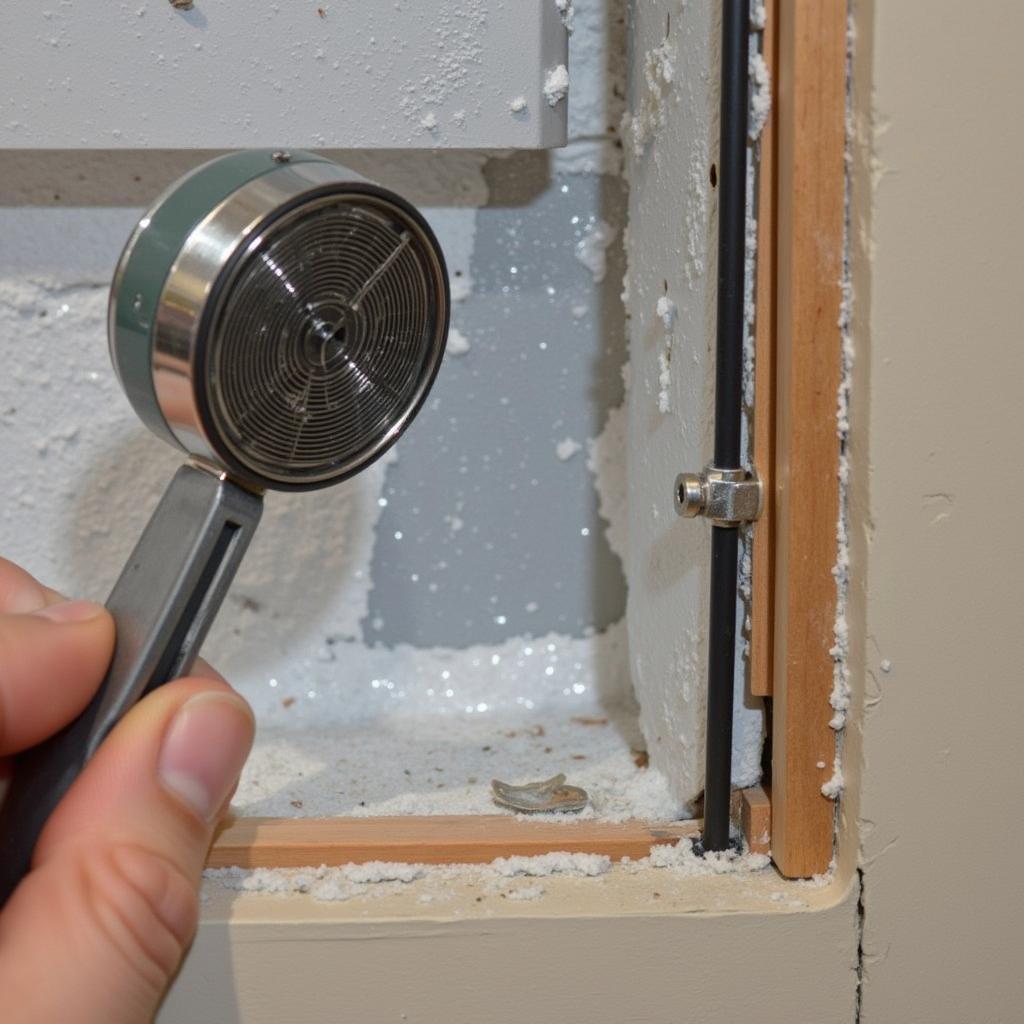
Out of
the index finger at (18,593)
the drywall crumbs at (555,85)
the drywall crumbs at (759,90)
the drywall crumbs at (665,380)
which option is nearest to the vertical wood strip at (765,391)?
the drywall crumbs at (759,90)

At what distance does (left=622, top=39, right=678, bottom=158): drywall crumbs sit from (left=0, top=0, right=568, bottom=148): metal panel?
2.3 inches

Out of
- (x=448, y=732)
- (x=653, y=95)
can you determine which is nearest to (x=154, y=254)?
(x=653, y=95)

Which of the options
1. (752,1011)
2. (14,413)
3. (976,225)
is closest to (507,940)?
(752,1011)

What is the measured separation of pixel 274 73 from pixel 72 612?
1.14 ft

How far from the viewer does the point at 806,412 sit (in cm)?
54

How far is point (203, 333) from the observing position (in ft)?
1.63

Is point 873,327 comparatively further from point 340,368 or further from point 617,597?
point 617,597

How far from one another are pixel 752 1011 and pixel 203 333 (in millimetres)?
391

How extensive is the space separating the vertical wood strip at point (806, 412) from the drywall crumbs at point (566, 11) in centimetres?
24

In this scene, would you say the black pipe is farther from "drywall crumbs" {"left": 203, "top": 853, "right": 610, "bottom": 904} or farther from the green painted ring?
the green painted ring

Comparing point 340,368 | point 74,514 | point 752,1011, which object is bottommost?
point 752,1011

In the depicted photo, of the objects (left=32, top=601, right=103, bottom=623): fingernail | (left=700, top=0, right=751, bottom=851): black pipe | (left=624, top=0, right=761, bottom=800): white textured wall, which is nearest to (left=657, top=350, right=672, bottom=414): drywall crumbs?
(left=624, top=0, right=761, bottom=800): white textured wall

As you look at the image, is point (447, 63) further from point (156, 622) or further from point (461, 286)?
point (156, 622)

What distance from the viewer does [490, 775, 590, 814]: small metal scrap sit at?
665 mm
